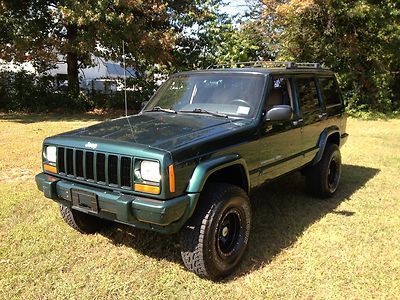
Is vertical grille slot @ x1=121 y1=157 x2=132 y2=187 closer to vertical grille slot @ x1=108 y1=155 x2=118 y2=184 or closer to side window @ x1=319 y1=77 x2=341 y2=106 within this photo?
vertical grille slot @ x1=108 y1=155 x2=118 y2=184

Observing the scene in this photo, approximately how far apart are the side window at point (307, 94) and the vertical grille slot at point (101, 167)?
269 cm

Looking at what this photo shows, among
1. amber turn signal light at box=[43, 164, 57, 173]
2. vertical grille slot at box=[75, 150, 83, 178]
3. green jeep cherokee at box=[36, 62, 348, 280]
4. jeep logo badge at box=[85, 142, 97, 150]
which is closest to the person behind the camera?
green jeep cherokee at box=[36, 62, 348, 280]

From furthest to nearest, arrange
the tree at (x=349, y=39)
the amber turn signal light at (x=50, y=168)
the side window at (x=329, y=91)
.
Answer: the tree at (x=349, y=39)
the side window at (x=329, y=91)
the amber turn signal light at (x=50, y=168)

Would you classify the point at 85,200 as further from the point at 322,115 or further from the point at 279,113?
the point at 322,115

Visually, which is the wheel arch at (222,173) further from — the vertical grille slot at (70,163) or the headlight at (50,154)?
the headlight at (50,154)

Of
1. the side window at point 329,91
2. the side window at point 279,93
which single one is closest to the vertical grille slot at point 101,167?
the side window at point 279,93

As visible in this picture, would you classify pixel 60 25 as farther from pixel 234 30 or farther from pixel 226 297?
pixel 226 297

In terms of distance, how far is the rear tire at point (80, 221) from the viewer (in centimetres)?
429

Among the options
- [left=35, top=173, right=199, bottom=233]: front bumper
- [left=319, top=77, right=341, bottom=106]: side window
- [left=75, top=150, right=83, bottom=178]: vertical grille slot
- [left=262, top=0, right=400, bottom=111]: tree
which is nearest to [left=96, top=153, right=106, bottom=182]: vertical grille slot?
[left=35, top=173, right=199, bottom=233]: front bumper

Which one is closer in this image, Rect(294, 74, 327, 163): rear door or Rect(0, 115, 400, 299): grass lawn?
Rect(0, 115, 400, 299): grass lawn

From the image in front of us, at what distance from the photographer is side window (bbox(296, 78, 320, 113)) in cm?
508

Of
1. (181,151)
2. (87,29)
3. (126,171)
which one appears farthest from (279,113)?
(87,29)

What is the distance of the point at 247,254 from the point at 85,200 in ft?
5.53

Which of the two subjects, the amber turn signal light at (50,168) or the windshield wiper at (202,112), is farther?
the windshield wiper at (202,112)
